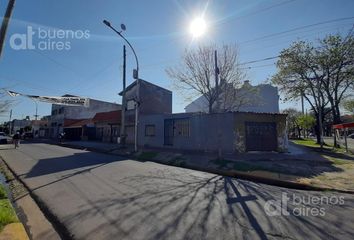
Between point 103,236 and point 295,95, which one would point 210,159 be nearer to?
point 103,236

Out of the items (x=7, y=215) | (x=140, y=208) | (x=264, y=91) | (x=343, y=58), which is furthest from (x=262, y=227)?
(x=264, y=91)

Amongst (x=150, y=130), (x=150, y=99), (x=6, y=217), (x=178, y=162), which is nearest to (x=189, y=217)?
(x=6, y=217)

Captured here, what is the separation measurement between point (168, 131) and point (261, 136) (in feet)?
27.3

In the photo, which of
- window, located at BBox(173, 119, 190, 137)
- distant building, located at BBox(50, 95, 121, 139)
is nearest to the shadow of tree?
window, located at BBox(173, 119, 190, 137)

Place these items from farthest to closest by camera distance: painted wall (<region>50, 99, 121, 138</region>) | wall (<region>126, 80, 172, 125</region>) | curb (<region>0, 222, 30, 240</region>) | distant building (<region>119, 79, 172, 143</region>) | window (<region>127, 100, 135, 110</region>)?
1. painted wall (<region>50, 99, 121, 138</region>)
2. window (<region>127, 100, 135, 110</region>)
3. wall (<region>126, 80, 172, 125</region>)
4. distant building (<region>119, 79, 172, 143</region>)
5. curb (<region>0, 222, 30, 240</region>)

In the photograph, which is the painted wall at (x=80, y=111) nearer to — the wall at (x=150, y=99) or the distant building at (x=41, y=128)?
the distant building at (x=41, y=128)

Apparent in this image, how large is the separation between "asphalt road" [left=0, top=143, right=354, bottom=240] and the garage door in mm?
8820

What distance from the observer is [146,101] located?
94.9 ft

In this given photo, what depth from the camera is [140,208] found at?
18.6ft

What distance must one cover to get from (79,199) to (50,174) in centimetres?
468

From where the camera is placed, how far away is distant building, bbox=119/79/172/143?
2769 cm

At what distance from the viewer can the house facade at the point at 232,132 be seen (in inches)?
666

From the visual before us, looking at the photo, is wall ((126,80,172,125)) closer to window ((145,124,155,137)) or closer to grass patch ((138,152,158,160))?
window ((145,124,155,137))

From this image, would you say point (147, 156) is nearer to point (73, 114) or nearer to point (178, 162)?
point (178, 162)
